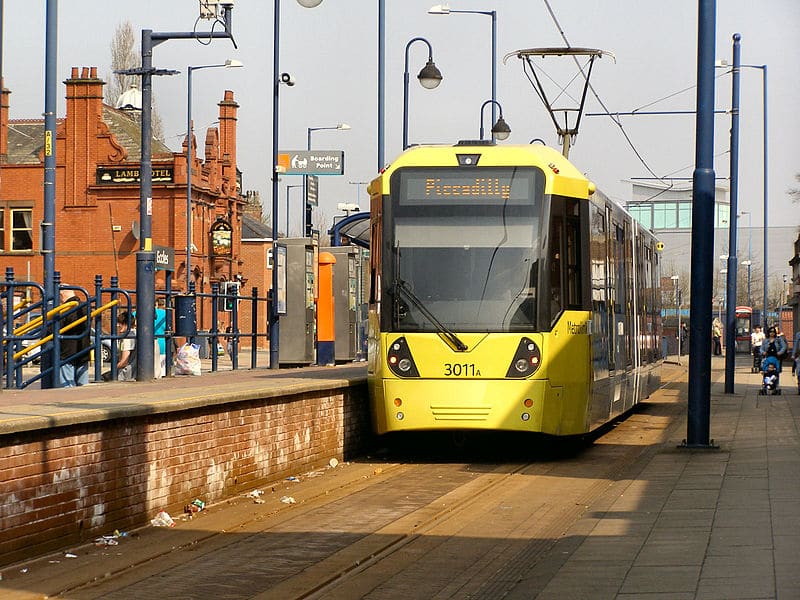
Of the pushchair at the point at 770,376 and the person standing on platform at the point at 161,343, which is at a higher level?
the person standing on platform at the point at 161,343

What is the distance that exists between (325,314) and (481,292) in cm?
1565

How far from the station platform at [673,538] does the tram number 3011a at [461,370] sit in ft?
4.53

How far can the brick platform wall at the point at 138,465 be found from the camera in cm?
901

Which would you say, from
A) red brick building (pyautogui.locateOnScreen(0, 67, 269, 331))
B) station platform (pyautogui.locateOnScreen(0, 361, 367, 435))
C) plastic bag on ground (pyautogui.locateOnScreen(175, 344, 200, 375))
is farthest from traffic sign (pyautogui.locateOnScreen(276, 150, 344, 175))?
red brick building (pyautogui.locateOnScreen(0, 67, 269, 331))

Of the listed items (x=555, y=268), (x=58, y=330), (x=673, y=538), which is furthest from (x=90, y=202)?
(x=673, y=538)

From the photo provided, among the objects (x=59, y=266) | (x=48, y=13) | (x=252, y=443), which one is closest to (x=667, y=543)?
(x=252, y=443)

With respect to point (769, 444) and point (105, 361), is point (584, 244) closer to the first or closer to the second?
point (769, 444)

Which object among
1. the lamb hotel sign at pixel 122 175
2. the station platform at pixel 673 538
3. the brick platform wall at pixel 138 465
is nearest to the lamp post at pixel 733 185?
the station platform at pixel 673 538

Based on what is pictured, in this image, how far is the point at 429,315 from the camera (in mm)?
15805

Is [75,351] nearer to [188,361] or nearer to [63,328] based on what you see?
[63,328]

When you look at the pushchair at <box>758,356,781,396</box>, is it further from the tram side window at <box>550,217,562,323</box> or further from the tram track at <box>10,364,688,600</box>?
the tram side window at <box>550,217,562,323</box>

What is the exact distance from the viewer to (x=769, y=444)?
17312 millimetres

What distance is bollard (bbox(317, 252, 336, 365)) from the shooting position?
3092cm

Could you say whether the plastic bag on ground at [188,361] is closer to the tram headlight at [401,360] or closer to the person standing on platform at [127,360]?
the person standing on platform at [127,360]
